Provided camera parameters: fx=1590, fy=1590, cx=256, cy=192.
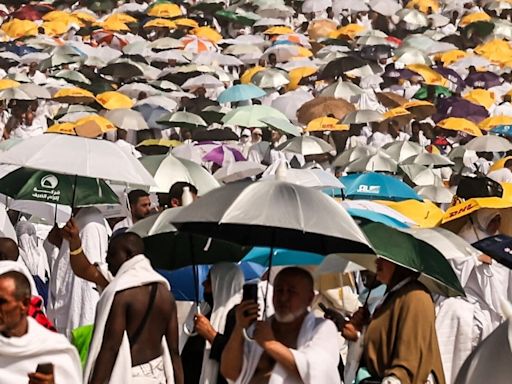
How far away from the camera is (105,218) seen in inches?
401

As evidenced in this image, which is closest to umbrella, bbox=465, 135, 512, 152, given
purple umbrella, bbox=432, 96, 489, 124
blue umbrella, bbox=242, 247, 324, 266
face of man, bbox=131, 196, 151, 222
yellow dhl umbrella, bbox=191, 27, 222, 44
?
purple umbrella, bbox=432, 96, 489, 124

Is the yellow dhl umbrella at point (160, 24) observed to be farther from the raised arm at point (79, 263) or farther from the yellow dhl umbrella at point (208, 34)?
the raised arm at point (79, 263)

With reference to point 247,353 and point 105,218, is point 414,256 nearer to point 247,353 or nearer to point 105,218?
point 247,353

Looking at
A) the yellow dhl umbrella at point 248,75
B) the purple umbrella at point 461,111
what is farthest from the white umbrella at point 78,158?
the yellow dhl umbrella at point 248,75

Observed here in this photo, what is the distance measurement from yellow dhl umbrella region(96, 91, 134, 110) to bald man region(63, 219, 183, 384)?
13.6 meters

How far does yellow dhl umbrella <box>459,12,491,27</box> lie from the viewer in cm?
3366

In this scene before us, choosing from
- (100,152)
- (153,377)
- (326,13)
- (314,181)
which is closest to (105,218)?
(100,152)

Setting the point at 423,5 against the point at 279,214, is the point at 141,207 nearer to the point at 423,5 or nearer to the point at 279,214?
the point at 279,214

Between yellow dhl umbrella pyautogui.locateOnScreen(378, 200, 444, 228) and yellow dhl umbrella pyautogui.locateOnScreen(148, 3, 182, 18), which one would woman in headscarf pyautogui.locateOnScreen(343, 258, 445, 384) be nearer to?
yellow dhl umbrella pyautogui.locateOnScreen(378, 200, 444, 228)

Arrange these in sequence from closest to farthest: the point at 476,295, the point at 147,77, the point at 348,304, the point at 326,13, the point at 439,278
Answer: the point at 439,278
the point at 476,295
the point at 348,304
the point at 147,77
the point at 326,13

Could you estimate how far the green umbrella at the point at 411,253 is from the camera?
23.7 ft

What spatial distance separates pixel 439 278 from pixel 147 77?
19038 mm

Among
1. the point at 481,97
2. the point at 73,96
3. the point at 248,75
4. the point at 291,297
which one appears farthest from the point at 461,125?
the point at 291,297

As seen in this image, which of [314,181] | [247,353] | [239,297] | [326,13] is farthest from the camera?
[326,13]
